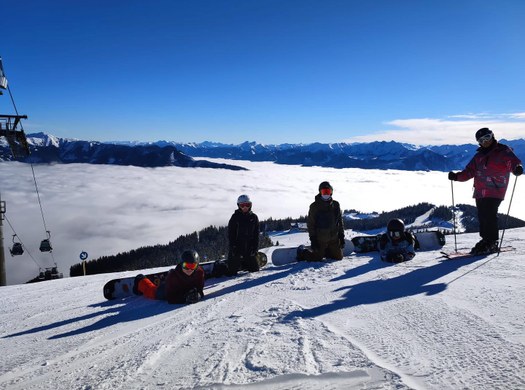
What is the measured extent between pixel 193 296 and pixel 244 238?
2473 millimetres

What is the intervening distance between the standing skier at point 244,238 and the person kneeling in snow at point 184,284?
76.5 inches

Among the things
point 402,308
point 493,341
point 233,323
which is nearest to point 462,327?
point 493,341

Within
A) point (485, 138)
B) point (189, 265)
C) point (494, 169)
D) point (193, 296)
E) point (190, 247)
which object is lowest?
point (190, 247)

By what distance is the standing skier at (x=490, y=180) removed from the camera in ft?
21.7

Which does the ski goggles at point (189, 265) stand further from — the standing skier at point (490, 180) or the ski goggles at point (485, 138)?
the ski goggles at point (485, 138)

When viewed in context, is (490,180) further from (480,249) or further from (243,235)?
(243,235)

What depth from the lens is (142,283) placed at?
6.21 meters

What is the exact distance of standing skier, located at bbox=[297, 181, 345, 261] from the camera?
7.60 metres

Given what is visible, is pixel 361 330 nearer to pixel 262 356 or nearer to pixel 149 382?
pixel 262 356

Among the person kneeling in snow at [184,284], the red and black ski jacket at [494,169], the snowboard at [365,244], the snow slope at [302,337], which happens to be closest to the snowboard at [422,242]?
the snowboard at [365,244]

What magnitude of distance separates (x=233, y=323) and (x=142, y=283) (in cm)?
303

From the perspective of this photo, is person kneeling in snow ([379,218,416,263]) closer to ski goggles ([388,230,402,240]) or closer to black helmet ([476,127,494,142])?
ski goggles ([388,230,402,240])

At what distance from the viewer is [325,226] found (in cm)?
759

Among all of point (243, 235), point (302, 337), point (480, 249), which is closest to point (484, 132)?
point (480, 249)
